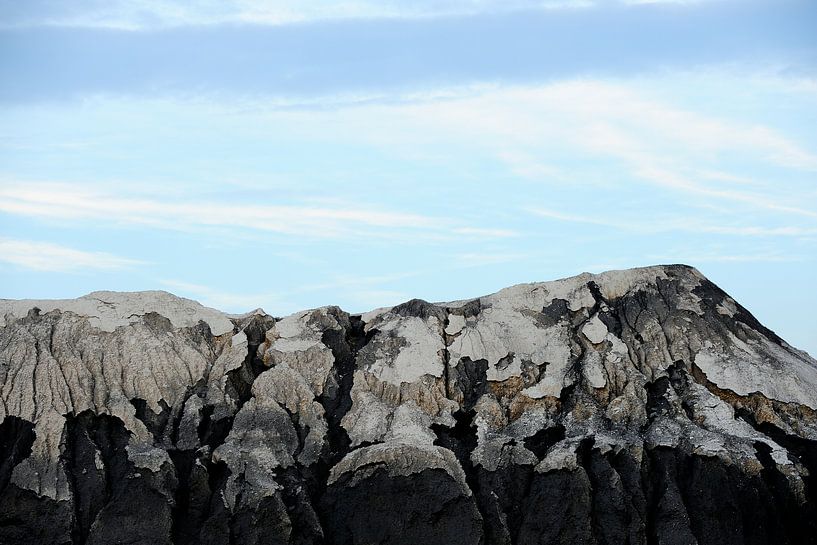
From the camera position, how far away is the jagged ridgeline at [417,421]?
40.3 m

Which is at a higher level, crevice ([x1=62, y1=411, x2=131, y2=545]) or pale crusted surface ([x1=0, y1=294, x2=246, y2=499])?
pale crusted surface ([x1=0, y1=294, x2=246, y2=499])

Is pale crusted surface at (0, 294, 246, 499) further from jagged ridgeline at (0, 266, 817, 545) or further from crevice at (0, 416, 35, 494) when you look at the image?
crevice at (0, 416, 35, 494)

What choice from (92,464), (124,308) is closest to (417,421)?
(92,464)

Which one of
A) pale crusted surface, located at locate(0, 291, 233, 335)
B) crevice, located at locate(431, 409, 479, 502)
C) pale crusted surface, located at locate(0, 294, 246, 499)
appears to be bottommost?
crevice, located at locate(431, 409, 479, 502)

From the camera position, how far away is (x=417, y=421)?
1766 inches

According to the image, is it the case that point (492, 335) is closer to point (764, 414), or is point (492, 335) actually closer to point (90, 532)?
point (764, 414)

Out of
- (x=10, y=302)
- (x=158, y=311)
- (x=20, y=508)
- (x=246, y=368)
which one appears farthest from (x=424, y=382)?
(x=10, y=302)

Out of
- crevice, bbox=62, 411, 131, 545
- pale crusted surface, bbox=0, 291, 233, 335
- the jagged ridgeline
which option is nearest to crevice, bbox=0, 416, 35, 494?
the jagged ridgeline

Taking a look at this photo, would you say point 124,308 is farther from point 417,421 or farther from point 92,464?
point 417,421

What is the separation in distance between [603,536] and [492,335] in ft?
39.3

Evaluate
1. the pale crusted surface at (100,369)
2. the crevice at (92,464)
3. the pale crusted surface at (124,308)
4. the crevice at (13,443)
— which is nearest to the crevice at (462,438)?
the pale crusted surface at (100,369)

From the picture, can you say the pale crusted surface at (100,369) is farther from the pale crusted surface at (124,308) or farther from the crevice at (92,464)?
the crevice at (92,464)

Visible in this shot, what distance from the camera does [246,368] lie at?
47.9m

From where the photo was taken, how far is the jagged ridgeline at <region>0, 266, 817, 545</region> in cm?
4031
